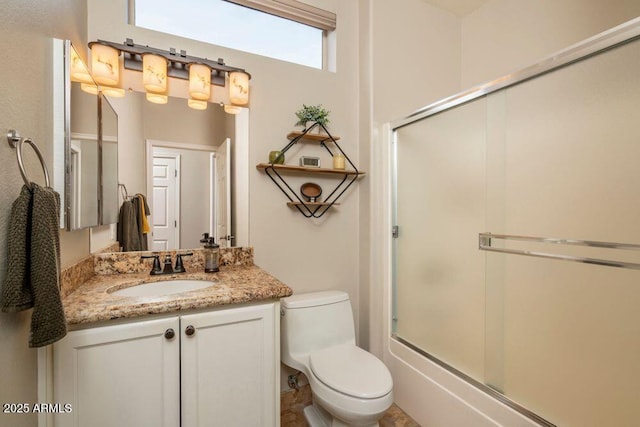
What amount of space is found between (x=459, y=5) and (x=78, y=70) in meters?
2.59

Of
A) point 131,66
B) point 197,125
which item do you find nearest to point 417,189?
point 197,125

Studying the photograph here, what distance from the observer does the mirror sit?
1.59 metres

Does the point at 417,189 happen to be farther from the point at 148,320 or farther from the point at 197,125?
the point at 148,320

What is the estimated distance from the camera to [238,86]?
171 centimetres

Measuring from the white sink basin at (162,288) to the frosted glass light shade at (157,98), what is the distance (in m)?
0.99

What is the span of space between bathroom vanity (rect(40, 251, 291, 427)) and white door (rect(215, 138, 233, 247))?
1.65ft

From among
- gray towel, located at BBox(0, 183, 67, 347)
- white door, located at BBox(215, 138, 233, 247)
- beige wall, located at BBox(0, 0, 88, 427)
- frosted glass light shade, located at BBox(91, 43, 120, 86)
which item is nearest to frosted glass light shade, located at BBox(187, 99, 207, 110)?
white door, located at BBox(215, 138, 233, 247)

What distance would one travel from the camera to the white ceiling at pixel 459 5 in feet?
7.37

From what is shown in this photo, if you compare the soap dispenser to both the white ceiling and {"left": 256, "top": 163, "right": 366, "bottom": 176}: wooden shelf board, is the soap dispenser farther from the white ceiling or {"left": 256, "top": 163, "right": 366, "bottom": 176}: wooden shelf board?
the white ceiling

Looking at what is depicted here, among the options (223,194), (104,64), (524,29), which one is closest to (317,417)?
(223,194)

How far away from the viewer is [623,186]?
42.6 inches

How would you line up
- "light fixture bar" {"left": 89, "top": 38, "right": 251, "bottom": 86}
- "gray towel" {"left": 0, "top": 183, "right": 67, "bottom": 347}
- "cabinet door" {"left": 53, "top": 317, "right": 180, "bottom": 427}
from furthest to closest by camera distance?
"light fixture bar" {"left": 89, "top": 38, "right": 251, "bottom": 86} < "cabinet door" {"left": 53, "top": 317, "right": 180, "bottom": 427} < "gray towel" {"left": 0, "top": 183, "right": 67, "bottom": 347}

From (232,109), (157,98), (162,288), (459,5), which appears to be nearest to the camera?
(162,288)

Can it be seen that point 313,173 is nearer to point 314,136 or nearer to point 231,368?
point 314,136
